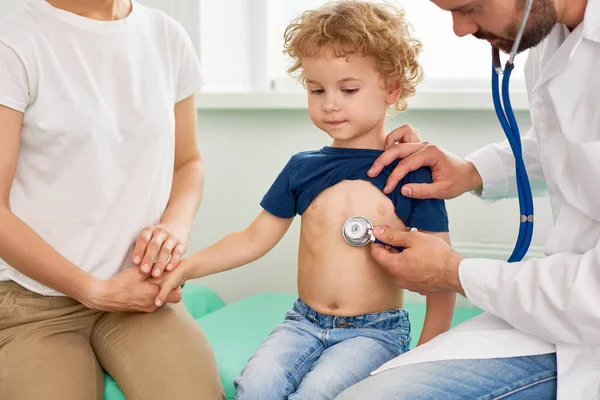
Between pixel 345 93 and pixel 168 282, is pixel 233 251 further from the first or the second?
pixel 345 93

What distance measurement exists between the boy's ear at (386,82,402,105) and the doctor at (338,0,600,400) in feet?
0.82

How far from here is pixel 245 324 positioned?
2.25 meters

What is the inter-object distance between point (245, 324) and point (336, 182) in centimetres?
76

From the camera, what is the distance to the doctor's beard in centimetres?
137

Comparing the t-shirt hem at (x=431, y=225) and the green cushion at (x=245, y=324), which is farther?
the green cushion at (x=245, y=324)

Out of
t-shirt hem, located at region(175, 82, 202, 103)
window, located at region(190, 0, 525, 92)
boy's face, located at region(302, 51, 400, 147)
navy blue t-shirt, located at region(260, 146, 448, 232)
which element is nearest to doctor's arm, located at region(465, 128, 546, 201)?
navy blue t-shirt, located at region(260, 146, 448, 232)

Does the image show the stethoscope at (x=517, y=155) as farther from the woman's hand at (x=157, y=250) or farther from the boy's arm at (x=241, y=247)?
the woman's hand at (x=157, y=250)

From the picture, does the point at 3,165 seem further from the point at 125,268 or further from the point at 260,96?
the point at 260,96

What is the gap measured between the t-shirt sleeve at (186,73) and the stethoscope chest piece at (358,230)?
0.56 m

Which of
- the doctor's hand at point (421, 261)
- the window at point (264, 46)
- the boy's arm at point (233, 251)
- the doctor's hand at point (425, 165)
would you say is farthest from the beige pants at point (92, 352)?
the window at point (264, 46)

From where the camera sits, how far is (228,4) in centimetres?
279

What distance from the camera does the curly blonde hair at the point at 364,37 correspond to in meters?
1.58

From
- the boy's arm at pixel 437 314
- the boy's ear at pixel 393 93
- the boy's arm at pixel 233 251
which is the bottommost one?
the boy's arm at pixel 437 314

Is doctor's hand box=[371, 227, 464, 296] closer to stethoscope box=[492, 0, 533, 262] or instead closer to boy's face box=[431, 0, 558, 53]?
stethoscope box=[492, 0, 533, 262]
